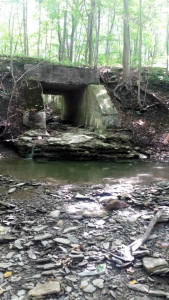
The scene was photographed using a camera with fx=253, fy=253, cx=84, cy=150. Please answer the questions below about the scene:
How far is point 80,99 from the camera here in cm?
1352

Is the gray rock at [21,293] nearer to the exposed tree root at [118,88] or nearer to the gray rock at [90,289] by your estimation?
the gray rock at [90,289]

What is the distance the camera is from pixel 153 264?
2.60 metres

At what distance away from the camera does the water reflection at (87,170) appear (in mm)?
6562

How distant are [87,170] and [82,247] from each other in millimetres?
4683

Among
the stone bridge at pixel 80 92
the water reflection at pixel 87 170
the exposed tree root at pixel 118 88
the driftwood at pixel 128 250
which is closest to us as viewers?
the driftwood at pixel 128 250

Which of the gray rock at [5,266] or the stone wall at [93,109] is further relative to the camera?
the stone wall at [93,109]

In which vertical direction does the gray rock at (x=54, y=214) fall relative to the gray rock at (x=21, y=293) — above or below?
below

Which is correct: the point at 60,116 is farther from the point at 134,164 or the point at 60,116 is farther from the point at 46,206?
the point at 46,206

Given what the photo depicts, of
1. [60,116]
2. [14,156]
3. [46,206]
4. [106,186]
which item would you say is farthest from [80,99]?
[46,206]

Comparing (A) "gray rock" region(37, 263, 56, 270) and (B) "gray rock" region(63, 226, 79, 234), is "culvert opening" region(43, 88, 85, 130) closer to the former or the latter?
(B) "gray rock" region(63, 226, 79, 234)

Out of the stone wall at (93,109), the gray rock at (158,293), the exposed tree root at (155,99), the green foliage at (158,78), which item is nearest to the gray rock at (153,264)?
the gray rock at (158,293)

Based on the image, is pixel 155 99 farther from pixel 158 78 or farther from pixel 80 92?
pixel 80 92

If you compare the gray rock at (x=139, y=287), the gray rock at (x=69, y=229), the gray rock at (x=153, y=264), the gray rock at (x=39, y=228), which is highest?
the gray rock at (x=153, y=264)

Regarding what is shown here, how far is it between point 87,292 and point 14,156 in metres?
7.48
